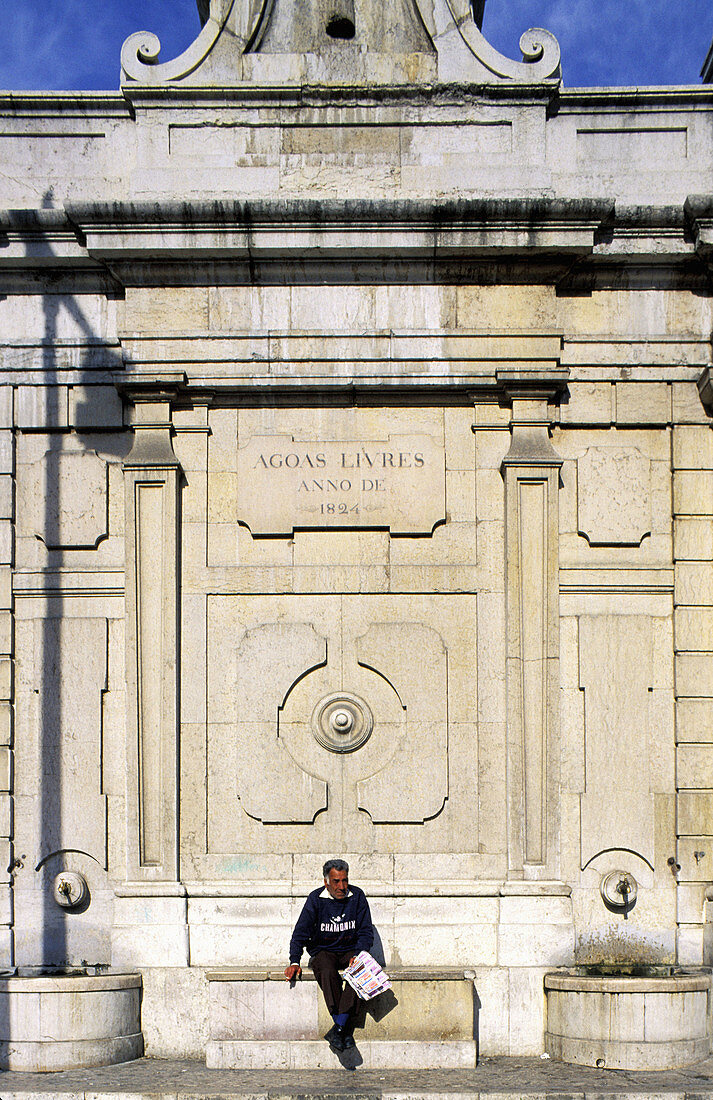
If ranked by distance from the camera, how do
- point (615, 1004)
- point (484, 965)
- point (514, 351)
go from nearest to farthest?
point (615, 1004), point (484, 965), point (514, 351)

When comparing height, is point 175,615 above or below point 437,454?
below

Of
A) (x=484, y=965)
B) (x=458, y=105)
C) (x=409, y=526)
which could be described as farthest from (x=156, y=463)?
(x=484, y=965)

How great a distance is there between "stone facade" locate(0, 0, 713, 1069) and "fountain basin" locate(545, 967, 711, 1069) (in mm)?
732

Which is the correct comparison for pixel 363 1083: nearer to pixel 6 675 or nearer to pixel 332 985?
pixel 332 985

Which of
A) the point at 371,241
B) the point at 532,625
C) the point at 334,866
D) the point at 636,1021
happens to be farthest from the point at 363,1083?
the point at 371,241

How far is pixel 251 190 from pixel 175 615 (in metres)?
3.97

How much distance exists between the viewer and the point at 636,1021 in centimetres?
982

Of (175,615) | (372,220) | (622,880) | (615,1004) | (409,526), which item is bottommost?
(615,1004)

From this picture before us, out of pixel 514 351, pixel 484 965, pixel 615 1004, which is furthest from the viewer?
pixel 514 351

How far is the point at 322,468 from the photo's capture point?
11.5 meters

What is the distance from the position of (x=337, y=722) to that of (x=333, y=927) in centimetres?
193

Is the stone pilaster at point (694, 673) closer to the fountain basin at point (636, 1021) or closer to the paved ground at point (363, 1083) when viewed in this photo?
the fountain basin at point (636, 1021)

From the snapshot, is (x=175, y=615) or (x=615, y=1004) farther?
(x=175, y=615)

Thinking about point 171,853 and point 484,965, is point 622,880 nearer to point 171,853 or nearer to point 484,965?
point 484,965
